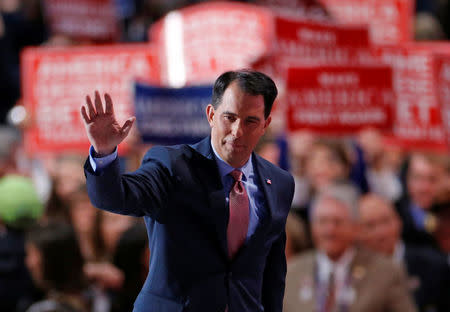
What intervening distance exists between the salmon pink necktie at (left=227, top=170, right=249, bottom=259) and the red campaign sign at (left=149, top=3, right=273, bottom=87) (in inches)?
224

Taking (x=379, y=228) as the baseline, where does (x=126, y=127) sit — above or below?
above

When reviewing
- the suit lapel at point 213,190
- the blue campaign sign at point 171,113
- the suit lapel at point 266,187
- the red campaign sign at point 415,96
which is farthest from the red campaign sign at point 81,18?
the suit lapel at point 213,190

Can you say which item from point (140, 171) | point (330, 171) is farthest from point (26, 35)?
point (140, 171)

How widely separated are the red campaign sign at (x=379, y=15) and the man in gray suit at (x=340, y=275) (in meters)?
4.45

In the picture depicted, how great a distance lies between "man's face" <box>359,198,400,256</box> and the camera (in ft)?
22.5

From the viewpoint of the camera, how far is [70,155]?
8781 mm

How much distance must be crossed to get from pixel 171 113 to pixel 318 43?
2.15 metres

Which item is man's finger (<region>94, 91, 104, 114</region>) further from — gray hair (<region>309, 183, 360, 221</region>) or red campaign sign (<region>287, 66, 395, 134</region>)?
red campaign sign (<region>287, 66, 395, 134</region>)

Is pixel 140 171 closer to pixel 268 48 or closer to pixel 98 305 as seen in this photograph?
pixel 98 305

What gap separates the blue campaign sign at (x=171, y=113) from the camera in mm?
6875

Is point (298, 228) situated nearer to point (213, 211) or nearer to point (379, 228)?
point (379, 228)

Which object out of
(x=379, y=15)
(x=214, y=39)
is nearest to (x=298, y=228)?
(x=214, y=39)

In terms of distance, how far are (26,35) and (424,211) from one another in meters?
6.18

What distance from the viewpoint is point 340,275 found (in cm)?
616
